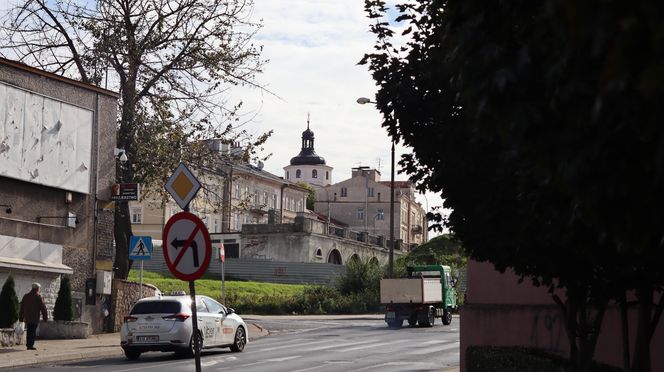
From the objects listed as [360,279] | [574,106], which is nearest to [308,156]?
[360,279]

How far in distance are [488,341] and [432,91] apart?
7.95 metres

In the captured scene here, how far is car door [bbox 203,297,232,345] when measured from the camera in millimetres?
24766

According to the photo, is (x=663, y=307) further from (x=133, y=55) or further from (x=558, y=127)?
(x=133, y=55)

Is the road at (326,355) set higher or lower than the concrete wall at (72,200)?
lower

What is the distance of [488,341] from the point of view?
A: 61.1ft

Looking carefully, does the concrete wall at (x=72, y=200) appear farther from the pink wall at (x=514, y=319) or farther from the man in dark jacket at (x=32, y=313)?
the pink wall at (x=514, y=319)

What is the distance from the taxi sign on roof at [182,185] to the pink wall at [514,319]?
6.37 meters

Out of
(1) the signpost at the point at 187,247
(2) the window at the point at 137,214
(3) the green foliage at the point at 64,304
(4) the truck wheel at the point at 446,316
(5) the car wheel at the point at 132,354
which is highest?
(2) the window at the point at 137,214

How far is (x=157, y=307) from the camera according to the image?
23.8 metres

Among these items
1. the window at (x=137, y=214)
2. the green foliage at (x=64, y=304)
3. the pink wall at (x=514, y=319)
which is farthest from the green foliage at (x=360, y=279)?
the window at (x=137, y=214)

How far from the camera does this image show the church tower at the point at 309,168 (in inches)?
7156

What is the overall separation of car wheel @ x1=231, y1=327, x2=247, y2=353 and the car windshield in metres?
2.47

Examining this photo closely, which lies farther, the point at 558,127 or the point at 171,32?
the point at 171,32

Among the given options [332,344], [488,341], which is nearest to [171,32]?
[332,344]
